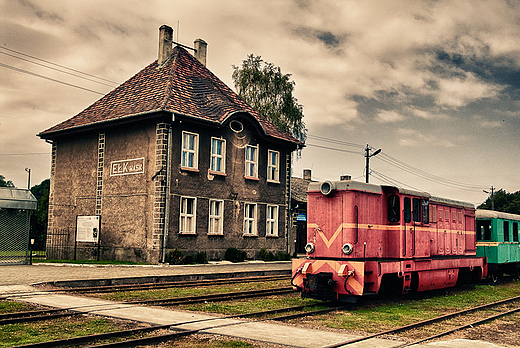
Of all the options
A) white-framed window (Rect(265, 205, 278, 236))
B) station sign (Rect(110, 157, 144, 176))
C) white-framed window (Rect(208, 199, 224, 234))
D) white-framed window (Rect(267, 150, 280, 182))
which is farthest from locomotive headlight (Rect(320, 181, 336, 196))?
white-framed window (Rect(267, 150, 280, 182))

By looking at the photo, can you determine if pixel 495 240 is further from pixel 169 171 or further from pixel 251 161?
pixel 169 171

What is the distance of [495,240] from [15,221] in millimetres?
19511

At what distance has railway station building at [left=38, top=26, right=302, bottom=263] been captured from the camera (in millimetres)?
24297

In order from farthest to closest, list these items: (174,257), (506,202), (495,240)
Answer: (506,202), (174,257), (495,240)

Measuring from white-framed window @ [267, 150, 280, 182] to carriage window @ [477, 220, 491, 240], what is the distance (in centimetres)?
1284

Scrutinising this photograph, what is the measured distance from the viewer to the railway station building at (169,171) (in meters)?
24.3

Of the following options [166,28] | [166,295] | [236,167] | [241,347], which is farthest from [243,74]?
[241,347]

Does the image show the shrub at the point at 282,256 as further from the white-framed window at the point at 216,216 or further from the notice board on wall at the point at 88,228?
the notice board on wall at the point at 88,228

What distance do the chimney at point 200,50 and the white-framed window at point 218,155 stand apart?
7234mm

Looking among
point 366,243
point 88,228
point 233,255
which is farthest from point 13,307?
point 233,255

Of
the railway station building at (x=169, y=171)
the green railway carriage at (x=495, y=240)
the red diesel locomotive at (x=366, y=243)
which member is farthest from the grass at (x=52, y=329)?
the green railway carriage at (x=495, y=240)

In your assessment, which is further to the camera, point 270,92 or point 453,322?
point 270,92

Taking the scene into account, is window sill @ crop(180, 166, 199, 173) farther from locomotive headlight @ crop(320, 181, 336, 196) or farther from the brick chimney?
the brick chimney

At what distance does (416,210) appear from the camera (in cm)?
1398
